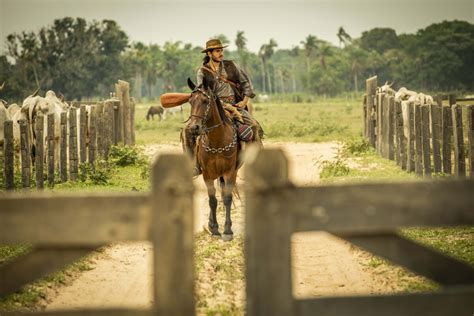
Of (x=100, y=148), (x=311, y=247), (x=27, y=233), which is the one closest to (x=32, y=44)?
(x=100, y=148)

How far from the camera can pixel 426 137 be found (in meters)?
16.0

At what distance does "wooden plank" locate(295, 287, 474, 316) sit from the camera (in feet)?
13.0

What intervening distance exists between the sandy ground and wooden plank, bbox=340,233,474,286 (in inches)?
104

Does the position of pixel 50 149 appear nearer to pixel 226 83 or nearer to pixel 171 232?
pixel 226 83

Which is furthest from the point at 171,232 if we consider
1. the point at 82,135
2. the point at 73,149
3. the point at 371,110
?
the point at 371,110

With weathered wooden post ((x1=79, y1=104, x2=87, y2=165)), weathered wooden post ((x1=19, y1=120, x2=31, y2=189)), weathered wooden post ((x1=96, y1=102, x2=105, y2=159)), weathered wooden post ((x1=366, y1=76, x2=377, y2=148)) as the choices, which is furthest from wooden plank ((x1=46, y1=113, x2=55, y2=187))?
weathered wooden post ((x1=366, y1=76, x2=377, y2=148))

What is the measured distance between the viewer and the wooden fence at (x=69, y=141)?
48.4ft

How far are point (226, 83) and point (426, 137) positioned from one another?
588 cm

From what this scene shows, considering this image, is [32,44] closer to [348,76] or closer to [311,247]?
[348,76]

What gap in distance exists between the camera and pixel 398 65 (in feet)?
377

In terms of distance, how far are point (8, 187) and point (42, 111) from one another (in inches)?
174

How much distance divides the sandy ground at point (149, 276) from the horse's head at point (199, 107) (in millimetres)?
1389

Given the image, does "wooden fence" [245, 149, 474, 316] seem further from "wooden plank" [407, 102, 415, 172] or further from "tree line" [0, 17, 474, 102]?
"tree line" [0, 17, 474, 102]

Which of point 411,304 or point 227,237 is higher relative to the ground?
point 411,304
